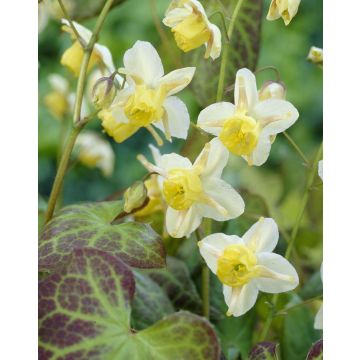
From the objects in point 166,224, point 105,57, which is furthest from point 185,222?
point 105,57

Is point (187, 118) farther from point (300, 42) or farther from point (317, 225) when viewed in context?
point (300, 42)

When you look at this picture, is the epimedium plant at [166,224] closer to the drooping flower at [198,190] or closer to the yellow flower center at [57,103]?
the drooping flower at [198,190]

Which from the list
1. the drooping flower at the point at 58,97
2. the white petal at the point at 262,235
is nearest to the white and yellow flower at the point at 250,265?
the white petal at the point at 262,235

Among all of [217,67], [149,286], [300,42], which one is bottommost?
[300,42]

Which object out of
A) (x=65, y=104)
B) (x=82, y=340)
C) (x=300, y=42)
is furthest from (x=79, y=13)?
(x=300, y=42)

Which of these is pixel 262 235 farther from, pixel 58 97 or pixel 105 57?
pixel 58 97

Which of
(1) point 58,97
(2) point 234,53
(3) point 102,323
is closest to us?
(3) point 102,323
